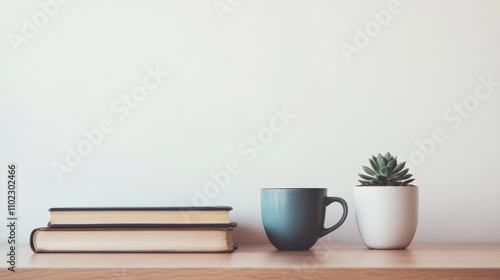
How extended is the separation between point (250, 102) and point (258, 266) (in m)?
0.54

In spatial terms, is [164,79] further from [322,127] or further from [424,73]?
[424,73]

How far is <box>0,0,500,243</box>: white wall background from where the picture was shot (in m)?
1.23

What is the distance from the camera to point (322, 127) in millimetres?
1251

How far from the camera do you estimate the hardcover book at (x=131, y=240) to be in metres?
0.98

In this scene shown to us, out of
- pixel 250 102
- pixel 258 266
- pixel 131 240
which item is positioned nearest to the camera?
pixel 258 266

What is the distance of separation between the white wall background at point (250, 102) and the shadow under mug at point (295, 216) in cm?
20

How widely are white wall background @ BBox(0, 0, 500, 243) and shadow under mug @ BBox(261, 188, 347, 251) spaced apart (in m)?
0.20

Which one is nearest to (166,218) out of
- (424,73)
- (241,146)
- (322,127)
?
(241,146)

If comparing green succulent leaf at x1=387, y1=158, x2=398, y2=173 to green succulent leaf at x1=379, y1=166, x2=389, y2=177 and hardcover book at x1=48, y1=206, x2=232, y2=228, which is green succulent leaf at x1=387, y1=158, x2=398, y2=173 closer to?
green succulent leaf at x1=379, y1=166, x2=389, y2=177

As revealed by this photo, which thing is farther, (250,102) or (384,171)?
(250,102)

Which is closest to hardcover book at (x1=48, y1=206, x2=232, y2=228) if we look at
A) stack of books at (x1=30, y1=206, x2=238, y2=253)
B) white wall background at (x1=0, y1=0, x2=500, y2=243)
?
stack of books at (x1=30, y1=206, x2=238, y2=253)

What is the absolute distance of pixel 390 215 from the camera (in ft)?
3.43

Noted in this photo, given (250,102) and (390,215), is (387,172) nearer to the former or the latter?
(390,215)

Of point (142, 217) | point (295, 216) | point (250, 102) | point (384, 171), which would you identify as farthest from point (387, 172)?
point (142, 217)
